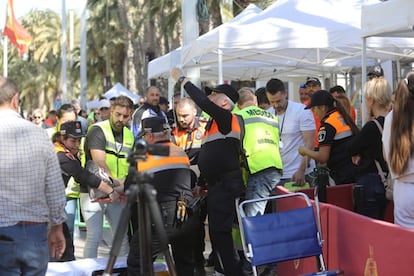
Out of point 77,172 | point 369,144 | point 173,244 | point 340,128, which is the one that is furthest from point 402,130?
point 77,172

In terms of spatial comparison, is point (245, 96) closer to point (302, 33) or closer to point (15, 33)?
point (302, 33)

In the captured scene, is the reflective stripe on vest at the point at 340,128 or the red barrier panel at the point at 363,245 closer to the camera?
the red barrier panel at the point at 363,245

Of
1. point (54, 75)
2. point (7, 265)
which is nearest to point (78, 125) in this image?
point (7, 265)

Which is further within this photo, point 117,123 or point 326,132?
point 117,123

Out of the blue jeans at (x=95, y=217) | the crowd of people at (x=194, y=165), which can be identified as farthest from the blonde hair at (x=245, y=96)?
the blue jeans at (x=95, y=217)

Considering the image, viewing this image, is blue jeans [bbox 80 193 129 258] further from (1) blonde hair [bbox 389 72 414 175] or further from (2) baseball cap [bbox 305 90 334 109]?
(1) blonde hair [bbox 389 72 414 175]

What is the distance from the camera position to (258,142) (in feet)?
23.4

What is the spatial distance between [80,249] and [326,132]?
4463mm

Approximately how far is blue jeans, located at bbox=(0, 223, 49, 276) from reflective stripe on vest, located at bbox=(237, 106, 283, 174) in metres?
2.79

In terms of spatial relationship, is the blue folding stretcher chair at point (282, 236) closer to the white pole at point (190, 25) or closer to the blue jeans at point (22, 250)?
the blue jeans at point (22, 250)

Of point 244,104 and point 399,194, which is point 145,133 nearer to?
point 244,104

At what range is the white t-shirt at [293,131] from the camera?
816 centimetres

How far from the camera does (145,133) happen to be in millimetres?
6219

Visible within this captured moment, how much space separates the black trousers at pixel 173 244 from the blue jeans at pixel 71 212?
1126 millimetres
